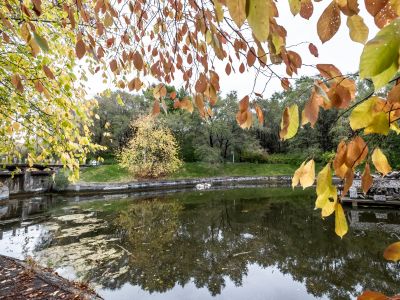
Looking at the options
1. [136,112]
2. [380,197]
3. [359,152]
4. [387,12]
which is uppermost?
[136,112]

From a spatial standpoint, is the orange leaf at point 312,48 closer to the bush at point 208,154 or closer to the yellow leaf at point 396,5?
the yellow leaf at point 396,5

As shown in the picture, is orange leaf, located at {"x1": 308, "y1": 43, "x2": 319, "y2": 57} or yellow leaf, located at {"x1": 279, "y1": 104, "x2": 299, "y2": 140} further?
orange leaf, located at {"x1": 308, "y1": 43, "x2": 319, "y2": 57}

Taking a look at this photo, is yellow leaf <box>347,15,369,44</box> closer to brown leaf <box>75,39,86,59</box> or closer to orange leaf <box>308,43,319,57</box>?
orange leaf <box>308,43,319,57</box>

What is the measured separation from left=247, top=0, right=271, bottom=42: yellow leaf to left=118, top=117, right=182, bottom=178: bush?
28.5m

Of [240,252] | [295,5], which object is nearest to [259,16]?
[295,5]

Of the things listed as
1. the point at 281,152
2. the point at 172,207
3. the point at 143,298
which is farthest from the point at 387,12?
the point at 281,152

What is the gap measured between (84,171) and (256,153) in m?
22.9

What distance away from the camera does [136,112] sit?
39.8 meters

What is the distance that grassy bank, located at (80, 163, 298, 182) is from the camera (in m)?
28.3

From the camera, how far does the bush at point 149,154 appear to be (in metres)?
28.9

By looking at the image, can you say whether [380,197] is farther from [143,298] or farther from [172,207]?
[143,298]

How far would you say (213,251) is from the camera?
8.23 m

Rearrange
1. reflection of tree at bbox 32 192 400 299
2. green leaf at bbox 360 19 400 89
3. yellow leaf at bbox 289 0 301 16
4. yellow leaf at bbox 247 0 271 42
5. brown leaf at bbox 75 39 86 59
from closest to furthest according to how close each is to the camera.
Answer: green leaf at bbox 360 19 400 89 → yellow leaf at bbox 247 0 271 42 → yellow leaf at bbox 289 0 301 16 → brown leaf at bbox 75 39 86 59 → reflection of tree at bbox 32 192 400 299

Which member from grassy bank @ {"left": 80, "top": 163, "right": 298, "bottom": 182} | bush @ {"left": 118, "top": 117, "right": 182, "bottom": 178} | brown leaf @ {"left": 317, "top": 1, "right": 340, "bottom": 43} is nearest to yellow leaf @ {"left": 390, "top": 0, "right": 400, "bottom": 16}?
brown leaf @ {"left": 317, "top": 1, "right": 340, "bottom": 43}
